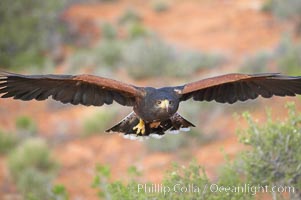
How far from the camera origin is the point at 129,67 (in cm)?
1764

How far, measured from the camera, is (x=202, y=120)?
13.2 metres

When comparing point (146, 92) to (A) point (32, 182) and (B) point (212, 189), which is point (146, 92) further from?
(A) point (32, 182)

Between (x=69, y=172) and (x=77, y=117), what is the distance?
3.03 m

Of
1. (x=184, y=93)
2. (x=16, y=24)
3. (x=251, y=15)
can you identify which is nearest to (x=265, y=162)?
(x=184, y=93)

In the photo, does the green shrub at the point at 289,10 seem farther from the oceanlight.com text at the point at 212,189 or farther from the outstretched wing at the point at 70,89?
the oceanlight.com text at the point at 212,189

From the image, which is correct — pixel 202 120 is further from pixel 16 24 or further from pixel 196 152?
pixel 16 24

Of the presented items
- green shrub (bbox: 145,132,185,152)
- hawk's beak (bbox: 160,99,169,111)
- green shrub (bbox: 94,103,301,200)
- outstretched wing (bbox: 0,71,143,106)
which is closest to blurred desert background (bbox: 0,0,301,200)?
green shrub (bbox: 145,132,185,152)

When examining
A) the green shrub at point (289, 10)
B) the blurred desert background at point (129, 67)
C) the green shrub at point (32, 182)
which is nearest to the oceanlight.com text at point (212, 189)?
the blurred desert background at point (129, 67)

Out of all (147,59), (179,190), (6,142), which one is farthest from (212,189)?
(147,59)

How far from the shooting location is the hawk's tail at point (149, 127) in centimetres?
699

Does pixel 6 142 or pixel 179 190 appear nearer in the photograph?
pixel 179 190

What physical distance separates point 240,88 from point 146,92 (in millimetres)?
1222

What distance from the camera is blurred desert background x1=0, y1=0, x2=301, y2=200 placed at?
38.2 feet

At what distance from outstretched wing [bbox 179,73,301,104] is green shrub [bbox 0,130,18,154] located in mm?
6834
